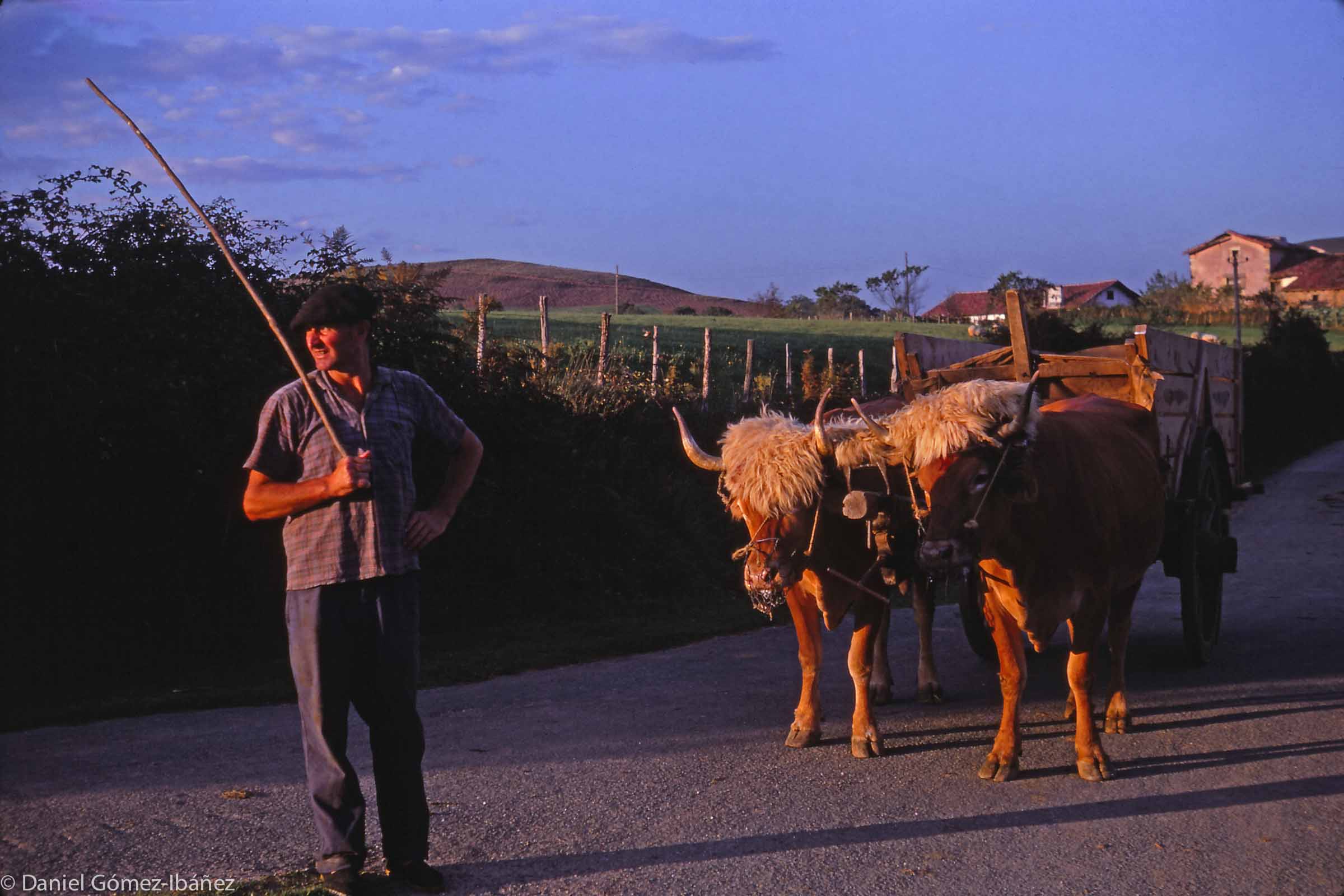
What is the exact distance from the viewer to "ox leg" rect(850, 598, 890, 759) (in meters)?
6.36

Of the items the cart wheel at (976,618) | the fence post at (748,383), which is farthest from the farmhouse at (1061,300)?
the cart wheel at (976,618)

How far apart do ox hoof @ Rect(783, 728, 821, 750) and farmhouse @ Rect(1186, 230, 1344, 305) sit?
266ft

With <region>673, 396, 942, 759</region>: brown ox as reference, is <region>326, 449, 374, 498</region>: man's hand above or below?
above

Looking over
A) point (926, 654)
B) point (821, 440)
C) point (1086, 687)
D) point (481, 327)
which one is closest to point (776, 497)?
point (821, 440)

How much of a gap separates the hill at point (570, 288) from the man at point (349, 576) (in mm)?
61208

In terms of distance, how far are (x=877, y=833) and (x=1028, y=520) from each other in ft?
5.79

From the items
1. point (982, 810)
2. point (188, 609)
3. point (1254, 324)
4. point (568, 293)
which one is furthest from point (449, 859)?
point (568, 293)

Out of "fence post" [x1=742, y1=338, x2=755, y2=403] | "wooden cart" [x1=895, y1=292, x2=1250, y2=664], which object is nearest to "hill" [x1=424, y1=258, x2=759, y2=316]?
"fence post" [x1=742, y1=338, x2=755, y2=403]

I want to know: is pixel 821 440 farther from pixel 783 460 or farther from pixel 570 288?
pixel 570 288

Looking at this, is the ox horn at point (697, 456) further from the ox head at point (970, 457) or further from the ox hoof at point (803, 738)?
the ox hoof at point (803, 738)

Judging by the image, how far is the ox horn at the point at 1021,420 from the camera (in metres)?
5.70

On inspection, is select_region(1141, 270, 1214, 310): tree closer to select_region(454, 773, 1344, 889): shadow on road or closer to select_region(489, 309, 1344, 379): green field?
select_region(489, 309, 1344, 379): green field

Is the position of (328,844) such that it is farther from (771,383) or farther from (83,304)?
(771,383)

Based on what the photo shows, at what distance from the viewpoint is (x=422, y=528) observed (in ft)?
14.4
